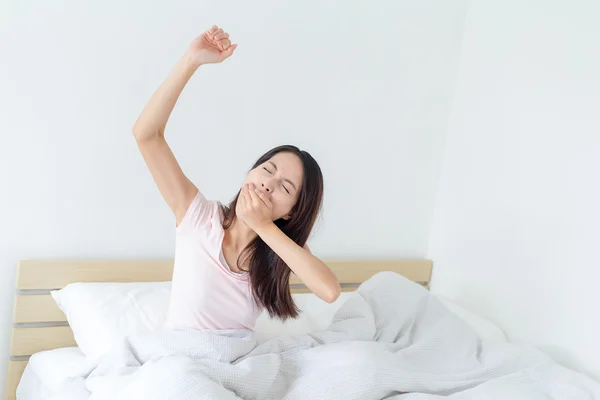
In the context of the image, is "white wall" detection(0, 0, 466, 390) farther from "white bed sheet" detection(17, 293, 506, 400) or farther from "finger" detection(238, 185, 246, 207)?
"finger" detection(238, 185, 246, 207)

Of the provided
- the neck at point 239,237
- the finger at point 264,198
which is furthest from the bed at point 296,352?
the finger at point 264,198

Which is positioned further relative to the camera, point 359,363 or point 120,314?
point 120,314

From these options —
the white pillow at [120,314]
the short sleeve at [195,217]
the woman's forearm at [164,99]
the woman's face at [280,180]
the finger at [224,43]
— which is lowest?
the white pillow at [120,314]

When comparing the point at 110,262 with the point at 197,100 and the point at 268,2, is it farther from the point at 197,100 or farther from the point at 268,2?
the point at 268,2

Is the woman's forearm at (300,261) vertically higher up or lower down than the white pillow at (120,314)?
higher up

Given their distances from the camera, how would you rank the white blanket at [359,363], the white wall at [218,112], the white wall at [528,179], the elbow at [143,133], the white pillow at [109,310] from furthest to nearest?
the white wall at [528,179]
the white wall at [218,112]
the white pillow at [109,310]
the elbow at [143,133]
the white blanket at [359,363]

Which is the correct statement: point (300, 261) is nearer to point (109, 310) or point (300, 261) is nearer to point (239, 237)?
point (239, 237)

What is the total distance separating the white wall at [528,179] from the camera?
227 centimetres

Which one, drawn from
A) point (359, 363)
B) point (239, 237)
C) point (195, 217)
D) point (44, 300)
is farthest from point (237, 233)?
point (44, 300)

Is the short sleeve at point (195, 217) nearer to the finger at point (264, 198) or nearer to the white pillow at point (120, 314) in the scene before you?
the finger at point (264, 198)

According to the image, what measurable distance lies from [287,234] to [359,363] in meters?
0.38

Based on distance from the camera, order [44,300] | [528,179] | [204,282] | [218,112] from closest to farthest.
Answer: [204,282], [44,300], [218,112], [528,179]

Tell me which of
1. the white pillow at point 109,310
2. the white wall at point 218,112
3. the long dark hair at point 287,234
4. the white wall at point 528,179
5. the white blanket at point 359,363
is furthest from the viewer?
the white wall at point 528,179

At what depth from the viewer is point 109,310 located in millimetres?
2027
